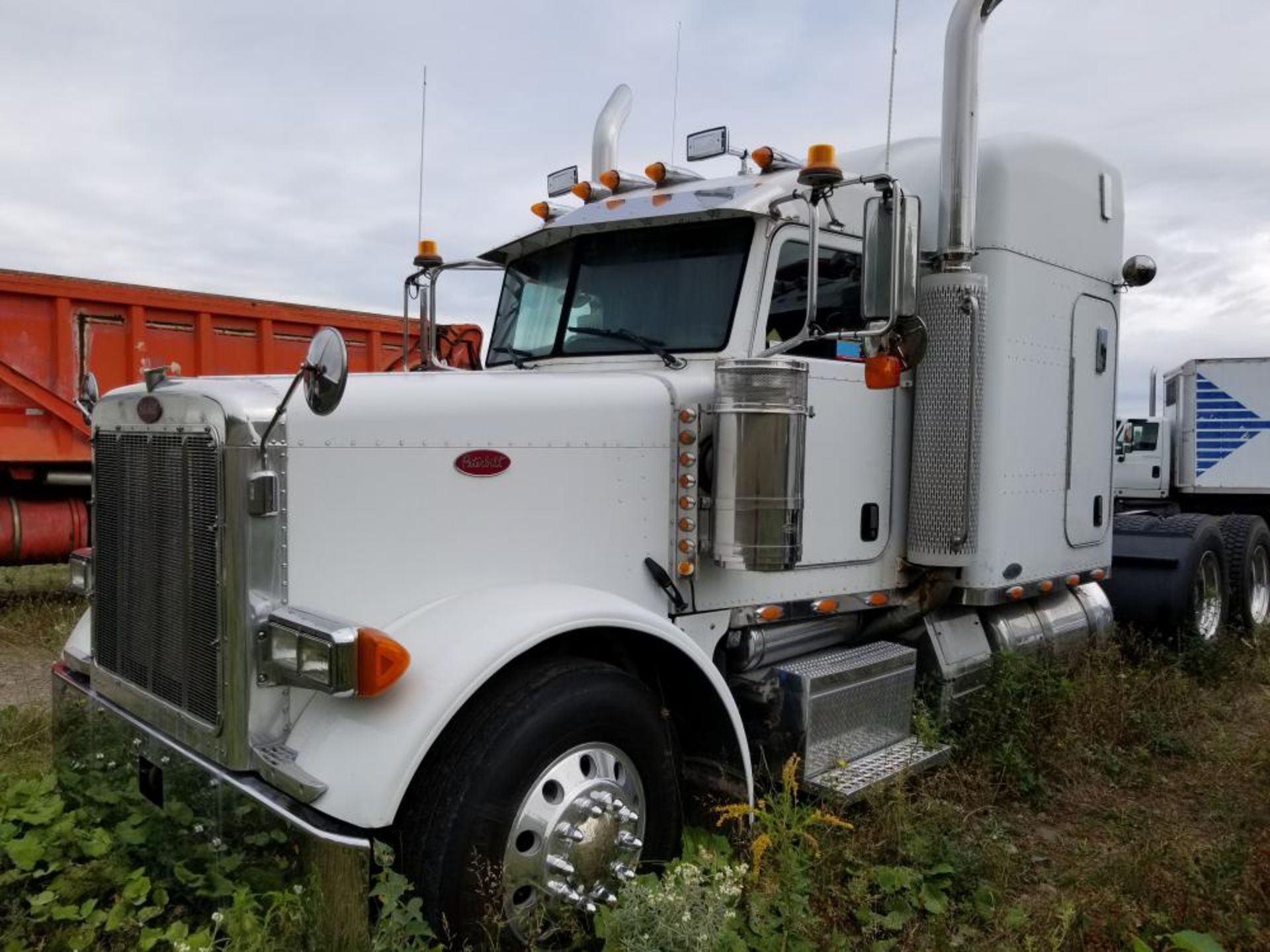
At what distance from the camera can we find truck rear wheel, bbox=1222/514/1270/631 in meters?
7.62

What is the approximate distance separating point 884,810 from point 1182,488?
11.5 m

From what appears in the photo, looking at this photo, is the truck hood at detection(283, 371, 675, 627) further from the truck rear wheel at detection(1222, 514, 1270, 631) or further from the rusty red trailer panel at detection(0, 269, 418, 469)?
the rusty red trailer panel at detection(0, 269, 418, 469)

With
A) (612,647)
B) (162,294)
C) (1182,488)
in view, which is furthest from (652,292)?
(1182,488)

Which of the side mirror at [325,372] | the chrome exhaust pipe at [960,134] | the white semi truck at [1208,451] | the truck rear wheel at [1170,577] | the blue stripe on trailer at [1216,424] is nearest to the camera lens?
the side mirror at [325,372]

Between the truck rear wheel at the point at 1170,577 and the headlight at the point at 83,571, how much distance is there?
599cm

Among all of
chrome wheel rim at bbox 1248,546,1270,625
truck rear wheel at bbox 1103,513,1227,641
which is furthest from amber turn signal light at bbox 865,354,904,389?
chrome wheel rim at bbox 1248,546,1270,625

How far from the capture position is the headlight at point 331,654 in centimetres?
259

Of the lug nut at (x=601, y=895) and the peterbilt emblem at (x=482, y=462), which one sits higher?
the peterbilt emblem at (x=482, y=462)

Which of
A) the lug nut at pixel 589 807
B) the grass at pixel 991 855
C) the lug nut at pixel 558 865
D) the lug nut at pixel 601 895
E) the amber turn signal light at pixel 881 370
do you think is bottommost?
the grass at pixel 991 855

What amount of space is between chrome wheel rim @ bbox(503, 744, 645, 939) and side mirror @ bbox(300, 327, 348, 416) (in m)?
1.18

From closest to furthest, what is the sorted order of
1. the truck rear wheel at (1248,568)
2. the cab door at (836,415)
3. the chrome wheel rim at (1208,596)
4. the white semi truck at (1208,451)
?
the cab door at (836,415) → the chrome wheel rim at (1208,596) → the truck rear wheel at (1248,568) → the white semi truck at (1208,451)

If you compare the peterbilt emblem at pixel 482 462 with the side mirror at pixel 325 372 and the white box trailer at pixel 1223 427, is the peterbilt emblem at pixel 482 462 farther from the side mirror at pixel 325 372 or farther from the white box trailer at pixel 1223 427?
the white box trailer at pixel 1223 427

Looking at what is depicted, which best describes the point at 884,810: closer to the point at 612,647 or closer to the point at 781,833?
the point at 781,833

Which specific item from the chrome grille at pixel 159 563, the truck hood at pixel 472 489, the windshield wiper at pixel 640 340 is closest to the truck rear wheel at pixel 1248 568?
the windshield wiper at pixel 640 340
